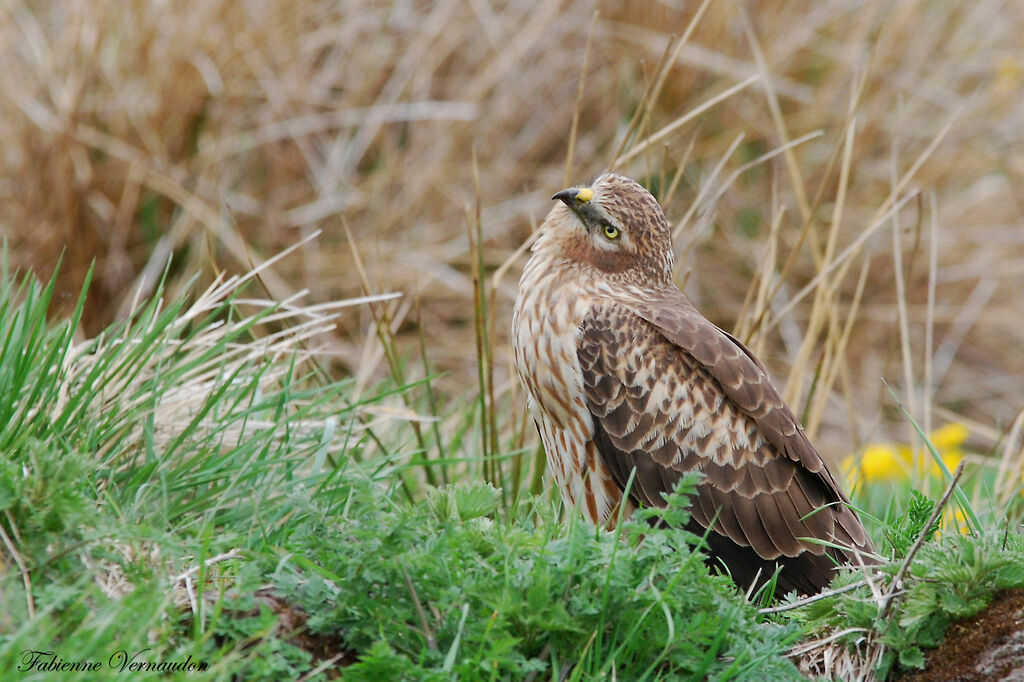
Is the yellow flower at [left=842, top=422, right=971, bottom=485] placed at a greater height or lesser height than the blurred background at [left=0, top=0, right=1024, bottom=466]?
lesser

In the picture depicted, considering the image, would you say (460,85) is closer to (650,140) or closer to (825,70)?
(825,70)

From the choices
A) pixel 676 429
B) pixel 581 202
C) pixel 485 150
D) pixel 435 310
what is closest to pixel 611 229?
pixel 581 202

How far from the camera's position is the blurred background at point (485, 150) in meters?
7.05

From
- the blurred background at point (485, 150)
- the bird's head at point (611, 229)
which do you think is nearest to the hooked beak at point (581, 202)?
the bird's head at point (611, 229)

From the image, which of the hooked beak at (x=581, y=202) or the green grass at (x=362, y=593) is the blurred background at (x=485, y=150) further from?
the green grass at (x=362, y=593)

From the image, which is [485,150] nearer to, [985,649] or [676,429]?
[676,429]

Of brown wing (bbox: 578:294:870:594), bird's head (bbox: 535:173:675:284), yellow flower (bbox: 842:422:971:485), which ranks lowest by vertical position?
yellow flower (bbox: 842:422:971:485)

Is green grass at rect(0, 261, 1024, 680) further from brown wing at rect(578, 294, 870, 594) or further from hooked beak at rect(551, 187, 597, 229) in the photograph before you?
hooked beak at rect(551, 187, 597, 229)

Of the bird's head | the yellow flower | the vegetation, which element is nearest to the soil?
the vegetation

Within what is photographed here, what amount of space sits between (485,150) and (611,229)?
381cm

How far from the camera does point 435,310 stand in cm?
796

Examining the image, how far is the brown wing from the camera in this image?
411cm

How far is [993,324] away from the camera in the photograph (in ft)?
29.0

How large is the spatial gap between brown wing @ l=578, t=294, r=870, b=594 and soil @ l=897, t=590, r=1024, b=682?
3.49ft
